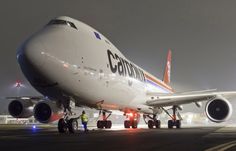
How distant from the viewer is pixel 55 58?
56.3 feet

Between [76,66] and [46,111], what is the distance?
26.9ft

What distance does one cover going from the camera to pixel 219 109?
26531mm

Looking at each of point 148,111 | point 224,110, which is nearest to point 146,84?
point 148,111

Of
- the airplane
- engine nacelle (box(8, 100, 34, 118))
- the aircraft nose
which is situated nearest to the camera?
the aircraft nose

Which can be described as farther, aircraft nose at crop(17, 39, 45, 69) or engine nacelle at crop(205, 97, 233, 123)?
engine nacelle at crop(205, 97, 233, 123)

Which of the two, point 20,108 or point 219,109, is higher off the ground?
point 20,108

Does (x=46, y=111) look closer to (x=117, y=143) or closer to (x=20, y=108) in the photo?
(x=20, y=108)

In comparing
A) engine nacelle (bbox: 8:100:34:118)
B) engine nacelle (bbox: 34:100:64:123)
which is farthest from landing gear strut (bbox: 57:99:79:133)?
engine nacelle (bbox: 8:100:34:118)

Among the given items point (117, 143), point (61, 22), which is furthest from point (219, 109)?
point (117, 143)

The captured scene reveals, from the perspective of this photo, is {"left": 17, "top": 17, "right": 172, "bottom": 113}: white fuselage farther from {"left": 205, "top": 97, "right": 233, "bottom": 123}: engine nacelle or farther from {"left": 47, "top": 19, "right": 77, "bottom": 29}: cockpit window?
{"left": 205, "top": 97, "right": 233, "bottom": 123}: engine nacelle

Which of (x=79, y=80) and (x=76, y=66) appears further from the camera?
(x=79, y=80)

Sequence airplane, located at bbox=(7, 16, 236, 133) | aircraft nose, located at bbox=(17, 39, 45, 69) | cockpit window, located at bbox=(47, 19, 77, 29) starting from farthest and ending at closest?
cockpit window, located at bbox=(47, 19, 77, 29)
airplane, located at bbox=(7, 16, 236, 133)
aircraft nose, located at bbox=(17, 39, 45, 69)

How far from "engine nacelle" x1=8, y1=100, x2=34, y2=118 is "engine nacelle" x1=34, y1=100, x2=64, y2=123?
1117 millimetres

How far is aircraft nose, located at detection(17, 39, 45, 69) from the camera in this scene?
16.6 meters
